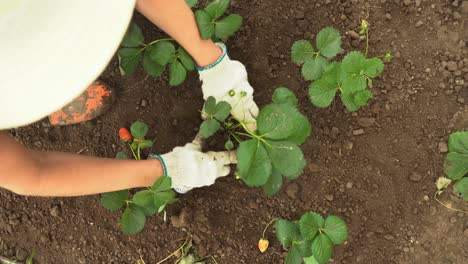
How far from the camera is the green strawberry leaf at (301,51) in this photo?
68.8 inches

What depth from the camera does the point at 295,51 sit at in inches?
69.0

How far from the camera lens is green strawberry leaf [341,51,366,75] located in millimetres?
1649

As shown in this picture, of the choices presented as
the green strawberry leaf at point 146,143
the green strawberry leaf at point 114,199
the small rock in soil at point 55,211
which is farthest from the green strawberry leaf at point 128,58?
the small rock in soil at point 55,211

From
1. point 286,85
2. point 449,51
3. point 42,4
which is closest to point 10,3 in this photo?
point 42,4

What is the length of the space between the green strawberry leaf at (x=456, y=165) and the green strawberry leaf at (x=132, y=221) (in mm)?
1107

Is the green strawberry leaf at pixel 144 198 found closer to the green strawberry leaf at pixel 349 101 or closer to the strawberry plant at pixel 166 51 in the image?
the strawberry plant at pixel 166 51

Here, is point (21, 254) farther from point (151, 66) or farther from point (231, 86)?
point (231, 86)

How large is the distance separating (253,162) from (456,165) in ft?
2.65

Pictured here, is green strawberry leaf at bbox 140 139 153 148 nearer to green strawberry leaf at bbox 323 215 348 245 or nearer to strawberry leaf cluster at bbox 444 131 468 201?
green strawberry leaf at bbox 323 215 348 245

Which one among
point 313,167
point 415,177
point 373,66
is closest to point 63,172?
point 313,167

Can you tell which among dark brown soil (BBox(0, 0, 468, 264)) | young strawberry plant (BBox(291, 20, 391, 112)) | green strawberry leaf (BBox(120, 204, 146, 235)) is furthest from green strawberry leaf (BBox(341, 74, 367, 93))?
green strawberry leaf (BBox(120, 204, 146, 235))

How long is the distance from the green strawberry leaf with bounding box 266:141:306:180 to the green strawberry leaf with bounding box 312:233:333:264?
0.30 meters

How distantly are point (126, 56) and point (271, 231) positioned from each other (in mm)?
853

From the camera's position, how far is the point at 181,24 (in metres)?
1.60
